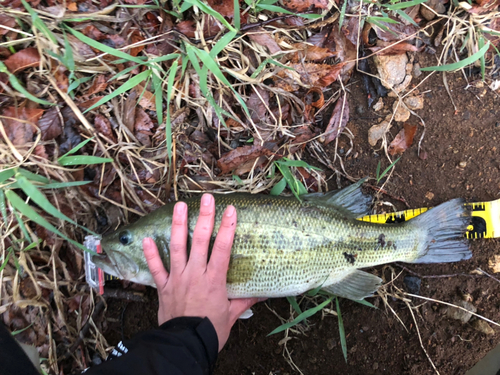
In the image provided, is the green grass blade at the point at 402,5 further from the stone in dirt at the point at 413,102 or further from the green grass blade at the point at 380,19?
the stone in dirt at the point at 413,102

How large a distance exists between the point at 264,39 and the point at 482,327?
Result: 3.30 meters

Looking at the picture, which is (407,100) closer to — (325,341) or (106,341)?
(325,341)

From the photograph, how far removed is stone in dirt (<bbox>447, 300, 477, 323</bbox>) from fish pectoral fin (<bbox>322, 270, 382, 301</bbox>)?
91 centimetres

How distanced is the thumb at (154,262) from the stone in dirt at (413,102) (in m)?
2.64

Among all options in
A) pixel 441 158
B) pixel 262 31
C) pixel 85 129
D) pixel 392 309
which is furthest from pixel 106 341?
pixel 441 158

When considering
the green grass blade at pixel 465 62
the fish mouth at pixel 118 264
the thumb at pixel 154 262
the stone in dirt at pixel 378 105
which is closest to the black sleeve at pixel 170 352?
the thumb at pixel 154 262

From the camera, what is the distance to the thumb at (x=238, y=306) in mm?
2521

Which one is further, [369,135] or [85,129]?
[369,135]

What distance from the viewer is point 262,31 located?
2.62 metres

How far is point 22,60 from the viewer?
246cm

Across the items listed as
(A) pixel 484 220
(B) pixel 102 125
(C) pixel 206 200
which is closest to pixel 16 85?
(B) pixel 102 125

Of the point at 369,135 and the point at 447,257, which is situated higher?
the point at 369,135

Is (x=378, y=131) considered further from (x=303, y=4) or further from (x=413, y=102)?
(x=303, y=4)

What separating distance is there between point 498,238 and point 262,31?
2887mm
